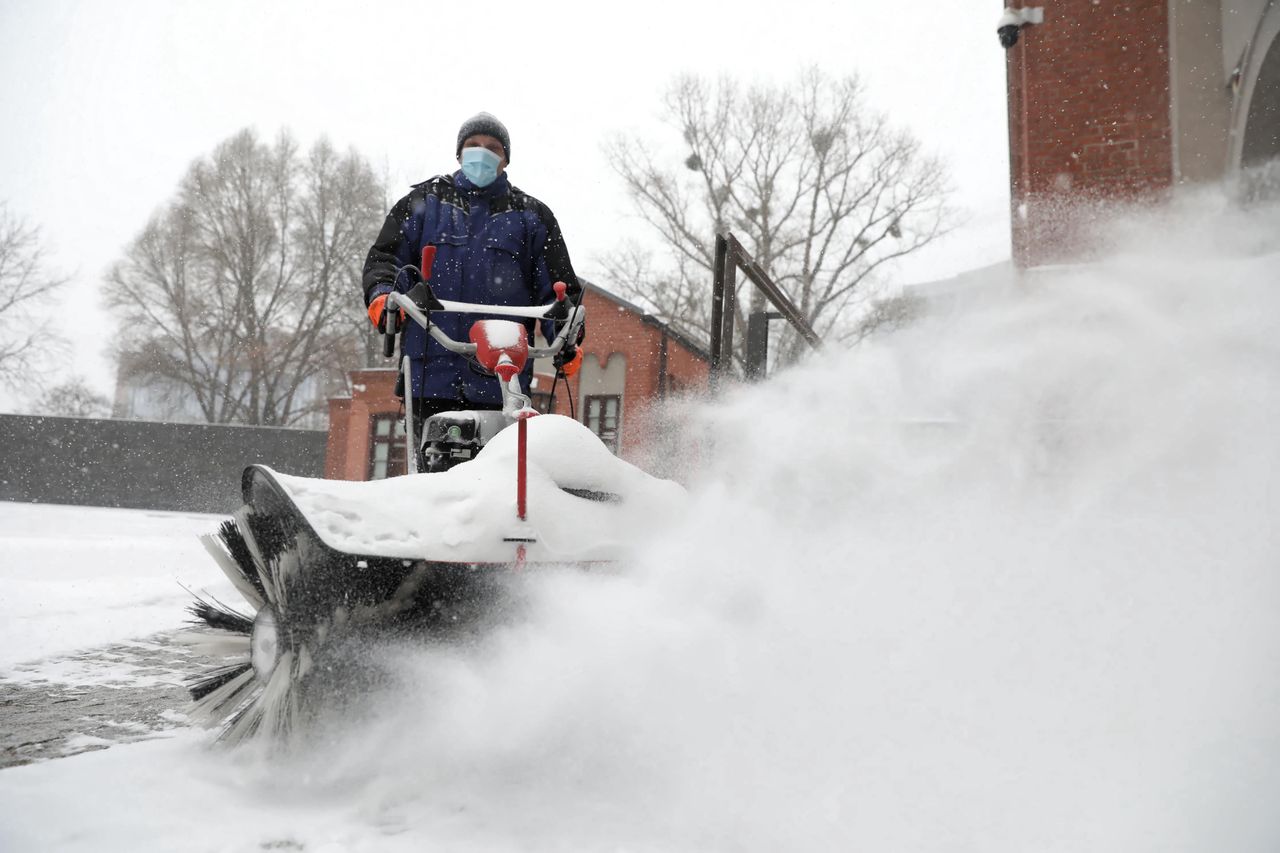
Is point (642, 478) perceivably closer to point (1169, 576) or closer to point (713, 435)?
point (713, 435)

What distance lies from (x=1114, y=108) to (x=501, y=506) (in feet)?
20.4

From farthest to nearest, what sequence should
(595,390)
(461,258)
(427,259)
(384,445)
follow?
(384,445)
(595,390)
(461,258)
(427,259)

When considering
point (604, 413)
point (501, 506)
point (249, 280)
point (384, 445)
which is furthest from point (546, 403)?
point (249, 280)

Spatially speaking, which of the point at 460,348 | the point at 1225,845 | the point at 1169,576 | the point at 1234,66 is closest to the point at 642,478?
the point at 460,348

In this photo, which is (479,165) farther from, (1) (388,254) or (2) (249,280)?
(2) (249,280)

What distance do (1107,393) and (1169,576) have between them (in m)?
0.93

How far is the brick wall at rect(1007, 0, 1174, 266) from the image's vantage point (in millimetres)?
6016

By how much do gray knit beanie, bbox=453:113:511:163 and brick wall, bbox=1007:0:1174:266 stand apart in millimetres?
4448

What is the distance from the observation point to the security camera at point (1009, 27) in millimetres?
6695

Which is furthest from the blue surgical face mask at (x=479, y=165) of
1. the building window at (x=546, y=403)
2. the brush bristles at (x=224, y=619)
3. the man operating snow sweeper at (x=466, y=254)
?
the brush bristles at (x=224, y=619)

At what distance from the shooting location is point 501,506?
202 centimetres

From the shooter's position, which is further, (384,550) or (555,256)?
(555,256)

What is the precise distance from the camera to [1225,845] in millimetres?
1485

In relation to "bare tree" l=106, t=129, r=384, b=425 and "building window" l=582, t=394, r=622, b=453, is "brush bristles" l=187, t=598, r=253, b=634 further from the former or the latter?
"bare tree" l=106, t=129, r=384, b=425
